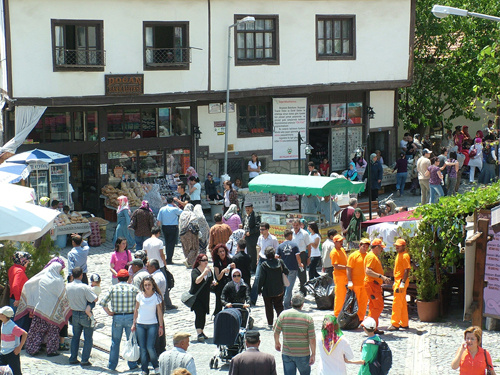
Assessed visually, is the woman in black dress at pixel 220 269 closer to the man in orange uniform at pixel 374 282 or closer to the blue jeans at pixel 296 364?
the man in orange uniform at pixel 374 282

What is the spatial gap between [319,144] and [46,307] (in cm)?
1854

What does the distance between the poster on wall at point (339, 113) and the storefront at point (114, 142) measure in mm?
5585

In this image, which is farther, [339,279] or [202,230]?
[202,230]

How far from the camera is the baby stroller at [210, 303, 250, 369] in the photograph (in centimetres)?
1298

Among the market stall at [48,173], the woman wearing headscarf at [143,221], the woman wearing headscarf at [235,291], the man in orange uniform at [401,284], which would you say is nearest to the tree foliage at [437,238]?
the man in orange uniform at [401,284]

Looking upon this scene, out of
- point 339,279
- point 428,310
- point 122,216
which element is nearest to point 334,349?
point 339,279

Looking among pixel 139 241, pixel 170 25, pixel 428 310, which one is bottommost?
pixel 428 310

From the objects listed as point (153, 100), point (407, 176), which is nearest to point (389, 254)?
point (153, 100)

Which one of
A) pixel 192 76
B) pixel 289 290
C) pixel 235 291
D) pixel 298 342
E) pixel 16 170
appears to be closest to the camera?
pixel 298 342

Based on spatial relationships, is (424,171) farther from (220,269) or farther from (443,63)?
(220,269)

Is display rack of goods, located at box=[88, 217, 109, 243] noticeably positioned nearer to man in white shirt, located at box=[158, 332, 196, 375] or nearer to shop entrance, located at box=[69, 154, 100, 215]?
shop entrance, located at box=[69, 154, 100, 215]

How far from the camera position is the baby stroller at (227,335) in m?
13.0

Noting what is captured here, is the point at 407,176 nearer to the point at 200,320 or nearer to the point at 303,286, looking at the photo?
the point at 303,286

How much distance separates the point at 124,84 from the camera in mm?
25656
